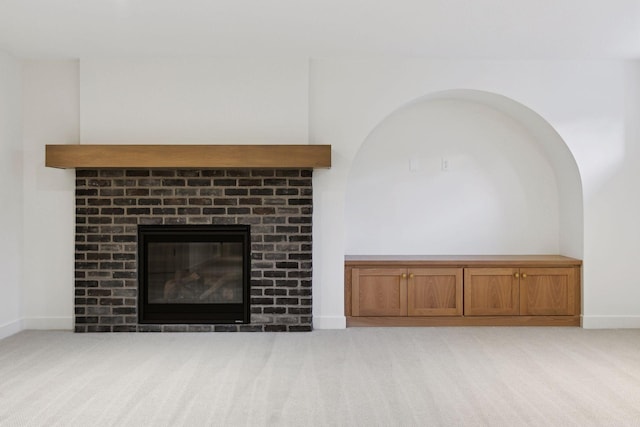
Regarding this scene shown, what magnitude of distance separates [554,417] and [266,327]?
2551 millimetres

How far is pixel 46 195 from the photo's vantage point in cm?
496

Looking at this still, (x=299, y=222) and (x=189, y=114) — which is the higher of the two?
(x=189, y=114)

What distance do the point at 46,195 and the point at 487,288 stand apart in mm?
3989

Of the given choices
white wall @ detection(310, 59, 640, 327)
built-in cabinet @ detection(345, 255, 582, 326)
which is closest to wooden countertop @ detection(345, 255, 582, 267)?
built-in cabinet @ detection(345, 255, 582, 326)

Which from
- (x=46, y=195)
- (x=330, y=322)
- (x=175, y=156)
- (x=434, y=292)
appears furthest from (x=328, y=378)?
(x=46, y=195)

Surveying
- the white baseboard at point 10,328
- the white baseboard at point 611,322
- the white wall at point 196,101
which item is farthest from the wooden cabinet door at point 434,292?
the white baseboard at point 10,328

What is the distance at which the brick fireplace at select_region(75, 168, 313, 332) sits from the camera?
4867 millimetres

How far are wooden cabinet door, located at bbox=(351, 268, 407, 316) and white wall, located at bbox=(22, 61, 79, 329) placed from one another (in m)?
2.53

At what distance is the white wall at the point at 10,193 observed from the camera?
4.71m

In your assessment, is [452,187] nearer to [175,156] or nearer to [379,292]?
[379,292]

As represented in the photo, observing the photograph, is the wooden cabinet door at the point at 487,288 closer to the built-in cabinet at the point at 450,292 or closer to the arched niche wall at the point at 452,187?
the built-in cabinet at the point at 450,292

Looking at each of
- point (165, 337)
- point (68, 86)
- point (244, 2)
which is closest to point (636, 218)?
point (244, 2)

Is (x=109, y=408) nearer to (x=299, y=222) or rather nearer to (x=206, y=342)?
(x=206, y=342)

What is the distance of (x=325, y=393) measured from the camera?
3.30 m
